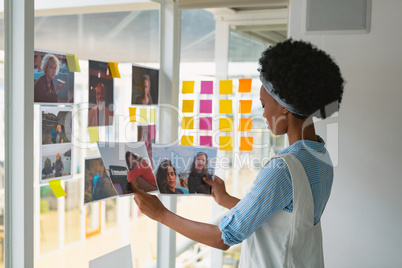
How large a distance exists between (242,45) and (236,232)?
5.52 ft

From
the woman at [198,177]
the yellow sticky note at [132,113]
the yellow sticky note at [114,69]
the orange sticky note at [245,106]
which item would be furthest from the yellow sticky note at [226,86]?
the woman at [198,177]

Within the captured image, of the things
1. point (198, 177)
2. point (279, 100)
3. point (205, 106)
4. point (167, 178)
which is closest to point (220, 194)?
point (198, 177)

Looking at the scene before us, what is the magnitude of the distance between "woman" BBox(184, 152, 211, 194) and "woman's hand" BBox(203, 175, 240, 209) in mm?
20

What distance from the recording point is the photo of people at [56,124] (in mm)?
1575

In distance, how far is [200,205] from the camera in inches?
110

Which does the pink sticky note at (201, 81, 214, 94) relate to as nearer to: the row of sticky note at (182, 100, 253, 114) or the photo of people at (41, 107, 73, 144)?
the row of sticky note at (182, 100, 253, 114)

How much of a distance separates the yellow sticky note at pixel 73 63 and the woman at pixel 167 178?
506 mm

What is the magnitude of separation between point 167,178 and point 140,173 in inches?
4.4

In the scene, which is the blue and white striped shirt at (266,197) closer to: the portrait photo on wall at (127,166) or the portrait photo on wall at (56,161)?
the portrait photo on wall at (127,166)

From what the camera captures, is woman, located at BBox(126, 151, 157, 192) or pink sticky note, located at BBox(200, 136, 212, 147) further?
pink sticky note, located at BBox(200, 136, 212, 147)

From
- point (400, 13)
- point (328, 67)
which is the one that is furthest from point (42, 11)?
point (400, 13)

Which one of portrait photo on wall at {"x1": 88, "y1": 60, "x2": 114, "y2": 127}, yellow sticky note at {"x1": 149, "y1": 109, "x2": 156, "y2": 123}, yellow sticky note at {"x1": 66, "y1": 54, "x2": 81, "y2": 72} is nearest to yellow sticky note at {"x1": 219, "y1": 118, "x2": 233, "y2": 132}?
yellow sticky note at {"x1": 149, "y1": 109, "x2": 156, "y2": 123}

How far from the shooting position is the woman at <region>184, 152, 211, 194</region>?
1.73 metres

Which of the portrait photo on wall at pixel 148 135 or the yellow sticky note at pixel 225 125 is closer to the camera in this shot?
the portrait photo on wall at pixel 148 135
